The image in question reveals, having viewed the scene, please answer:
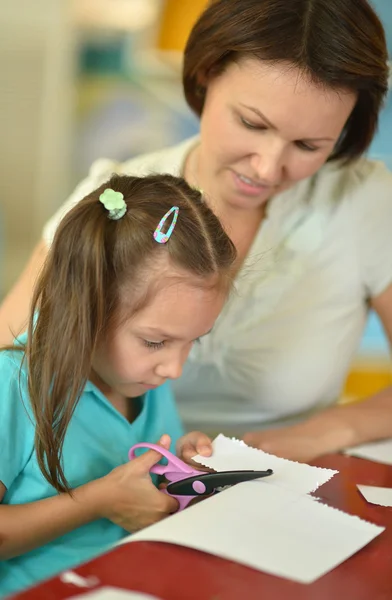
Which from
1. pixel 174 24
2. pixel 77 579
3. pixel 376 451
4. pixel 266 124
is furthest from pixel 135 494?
pixel 174 24

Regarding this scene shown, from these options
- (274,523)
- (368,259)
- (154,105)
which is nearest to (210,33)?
(368,259)

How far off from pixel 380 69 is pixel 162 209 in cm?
42

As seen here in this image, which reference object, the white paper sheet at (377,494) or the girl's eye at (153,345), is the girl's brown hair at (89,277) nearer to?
the girl's eye at (153,345)

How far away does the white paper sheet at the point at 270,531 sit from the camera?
0.75 metres

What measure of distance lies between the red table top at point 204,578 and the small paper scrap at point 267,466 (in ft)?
0.49

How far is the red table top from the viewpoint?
685mm

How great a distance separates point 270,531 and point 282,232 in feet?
2.38

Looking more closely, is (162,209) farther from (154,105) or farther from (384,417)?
(154,105)

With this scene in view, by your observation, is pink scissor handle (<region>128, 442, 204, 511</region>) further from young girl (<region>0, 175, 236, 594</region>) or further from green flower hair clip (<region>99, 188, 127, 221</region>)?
green flower hair clip (<region>99, 188, 127, 221</region>)

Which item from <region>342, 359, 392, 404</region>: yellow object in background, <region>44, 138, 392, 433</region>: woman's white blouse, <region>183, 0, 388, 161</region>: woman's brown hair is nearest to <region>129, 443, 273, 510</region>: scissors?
<region>44, 138, 392, 433</region>: woman's white blouse

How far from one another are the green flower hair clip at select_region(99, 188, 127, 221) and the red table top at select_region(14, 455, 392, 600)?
40 centimetres

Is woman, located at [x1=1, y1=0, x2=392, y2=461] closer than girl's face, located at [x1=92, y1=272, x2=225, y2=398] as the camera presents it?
No

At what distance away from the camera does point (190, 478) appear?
3.04 feet

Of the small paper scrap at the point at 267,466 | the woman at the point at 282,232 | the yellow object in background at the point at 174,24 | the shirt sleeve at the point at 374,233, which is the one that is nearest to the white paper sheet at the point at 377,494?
the small paper scrap at the point at 267,466
